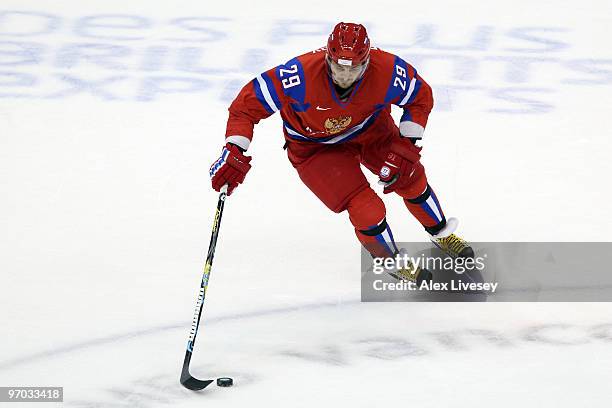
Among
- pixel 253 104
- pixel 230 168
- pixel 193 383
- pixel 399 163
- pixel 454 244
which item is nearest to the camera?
pixel 193 383

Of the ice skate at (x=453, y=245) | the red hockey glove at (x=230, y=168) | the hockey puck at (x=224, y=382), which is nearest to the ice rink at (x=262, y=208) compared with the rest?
the hockey puck at (x=224, y=382)

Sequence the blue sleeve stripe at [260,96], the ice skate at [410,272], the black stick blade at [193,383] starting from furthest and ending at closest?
the ice skate at [410,272] < the blue sleeve stripe at [260,96] < the black stick blade at [193,383]

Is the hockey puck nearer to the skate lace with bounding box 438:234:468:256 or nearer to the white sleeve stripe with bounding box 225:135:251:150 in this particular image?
the white sleeve stripe with bounding box 225:135:251:150

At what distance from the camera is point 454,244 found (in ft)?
20.2

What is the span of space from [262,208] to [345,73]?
5.79 ft

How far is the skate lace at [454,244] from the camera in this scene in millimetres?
6148

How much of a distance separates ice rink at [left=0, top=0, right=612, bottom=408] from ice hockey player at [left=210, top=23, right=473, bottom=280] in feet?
1.75

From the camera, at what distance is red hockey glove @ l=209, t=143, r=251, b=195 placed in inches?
205

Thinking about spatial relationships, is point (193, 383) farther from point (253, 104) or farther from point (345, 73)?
point (345, 73)

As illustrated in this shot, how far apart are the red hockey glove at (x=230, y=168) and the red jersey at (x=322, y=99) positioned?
4.7 inches

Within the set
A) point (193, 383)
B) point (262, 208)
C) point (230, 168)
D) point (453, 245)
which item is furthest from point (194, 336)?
point (262, 208)

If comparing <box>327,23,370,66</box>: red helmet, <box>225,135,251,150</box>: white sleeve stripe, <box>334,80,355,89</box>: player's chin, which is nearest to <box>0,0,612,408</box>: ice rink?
<box>225,135,251,150</box>: white sleeve stripe

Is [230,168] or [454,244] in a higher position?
Answer: [230,168]

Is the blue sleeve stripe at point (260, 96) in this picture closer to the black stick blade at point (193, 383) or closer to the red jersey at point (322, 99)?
the red jersey at point (322, 99)
